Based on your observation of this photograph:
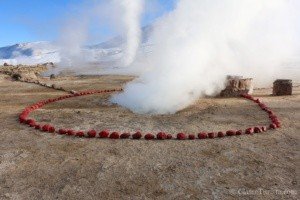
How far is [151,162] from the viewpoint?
8570 millimetres

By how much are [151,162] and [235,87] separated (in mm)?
9698

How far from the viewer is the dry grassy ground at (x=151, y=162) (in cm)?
715

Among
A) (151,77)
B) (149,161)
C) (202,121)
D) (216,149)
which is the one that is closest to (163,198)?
(149,161)

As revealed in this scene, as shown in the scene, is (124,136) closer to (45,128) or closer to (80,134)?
(80,134)

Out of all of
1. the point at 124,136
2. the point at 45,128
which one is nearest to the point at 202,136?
the point at 124,136

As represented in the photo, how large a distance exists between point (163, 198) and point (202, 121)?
577 cm

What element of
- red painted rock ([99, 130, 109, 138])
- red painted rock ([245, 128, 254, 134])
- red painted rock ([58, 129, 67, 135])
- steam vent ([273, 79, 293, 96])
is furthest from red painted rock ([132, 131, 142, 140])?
steam vent ([273, 79, 293, 96])

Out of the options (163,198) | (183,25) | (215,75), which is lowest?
(163,198)

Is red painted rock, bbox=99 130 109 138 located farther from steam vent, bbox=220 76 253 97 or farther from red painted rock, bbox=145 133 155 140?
steam vent, bbox=220 76 253 97

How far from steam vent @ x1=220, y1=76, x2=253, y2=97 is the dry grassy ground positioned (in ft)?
13.4

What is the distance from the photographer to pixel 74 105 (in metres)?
16.0

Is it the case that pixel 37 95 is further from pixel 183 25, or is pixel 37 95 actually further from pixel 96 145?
pixel 96 145

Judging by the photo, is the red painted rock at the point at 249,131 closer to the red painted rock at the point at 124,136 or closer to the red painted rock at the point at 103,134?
the red painted rock at the point at 124,136

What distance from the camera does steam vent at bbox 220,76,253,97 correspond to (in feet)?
56.4
